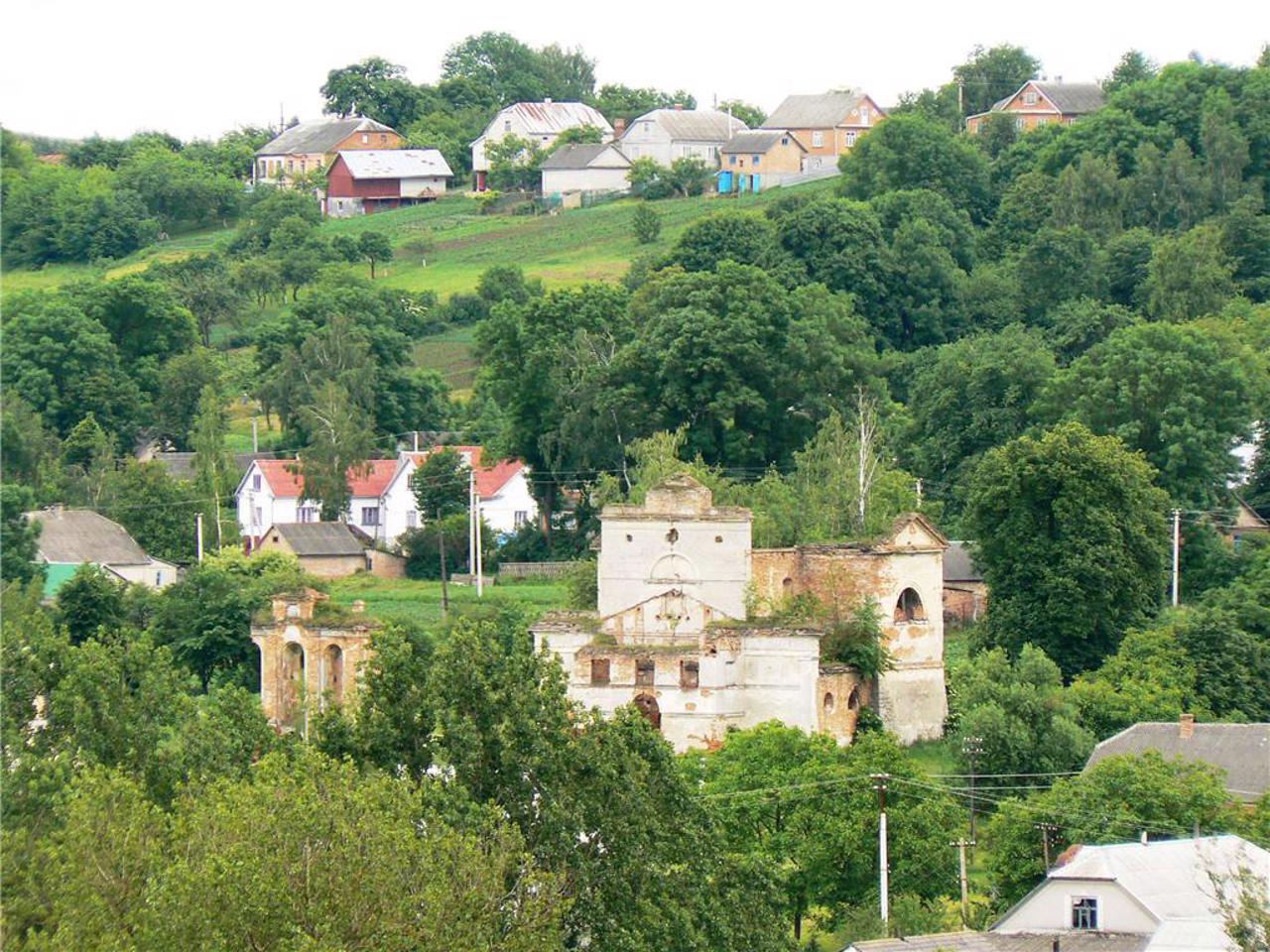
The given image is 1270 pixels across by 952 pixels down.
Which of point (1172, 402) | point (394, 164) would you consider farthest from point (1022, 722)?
point (394, 164)

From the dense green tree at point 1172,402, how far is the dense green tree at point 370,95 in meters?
77.9

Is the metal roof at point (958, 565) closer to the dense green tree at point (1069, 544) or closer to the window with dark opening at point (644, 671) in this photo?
the dense green tree at point (1069, 544)

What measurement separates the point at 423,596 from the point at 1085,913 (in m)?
34.7

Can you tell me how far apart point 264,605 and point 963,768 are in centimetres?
1565

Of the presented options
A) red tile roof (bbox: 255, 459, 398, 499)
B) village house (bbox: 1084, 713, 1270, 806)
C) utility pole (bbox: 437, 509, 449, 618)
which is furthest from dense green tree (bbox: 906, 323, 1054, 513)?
village house (bbox: 1084, 713, 1270, 806)

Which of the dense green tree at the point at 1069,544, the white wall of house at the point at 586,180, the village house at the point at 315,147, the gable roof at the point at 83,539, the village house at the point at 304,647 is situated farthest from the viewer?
the village house at the point at 315,147

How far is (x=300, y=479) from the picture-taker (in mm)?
87562

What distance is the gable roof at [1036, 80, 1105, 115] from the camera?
117375mm

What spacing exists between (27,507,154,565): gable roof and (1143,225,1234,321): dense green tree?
27093mm

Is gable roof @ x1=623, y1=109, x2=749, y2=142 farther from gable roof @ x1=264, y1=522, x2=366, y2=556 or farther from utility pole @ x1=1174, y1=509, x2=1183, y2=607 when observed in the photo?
utility pole @ x1=1174, y1=509, x2=1183, y2=607

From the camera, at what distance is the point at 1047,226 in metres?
99.3

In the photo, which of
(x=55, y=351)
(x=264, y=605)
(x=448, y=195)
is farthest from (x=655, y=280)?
(x=448, y=195)

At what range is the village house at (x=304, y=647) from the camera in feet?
196

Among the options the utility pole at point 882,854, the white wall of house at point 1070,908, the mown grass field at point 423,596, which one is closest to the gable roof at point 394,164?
the mown grass field at point 423,596
